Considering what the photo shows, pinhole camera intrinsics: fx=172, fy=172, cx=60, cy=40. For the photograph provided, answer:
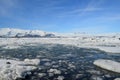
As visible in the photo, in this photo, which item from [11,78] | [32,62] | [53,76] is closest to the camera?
[11,78]

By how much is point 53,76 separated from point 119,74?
3669 millimetres

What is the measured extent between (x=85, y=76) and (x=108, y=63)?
9.35ft

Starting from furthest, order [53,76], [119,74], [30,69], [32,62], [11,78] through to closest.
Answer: [32,62] < [30,69] < [119,74] < [53,76] < [11,78]

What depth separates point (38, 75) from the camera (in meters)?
8.88

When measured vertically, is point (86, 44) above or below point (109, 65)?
above

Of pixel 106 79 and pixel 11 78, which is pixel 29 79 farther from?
pixel 106 79

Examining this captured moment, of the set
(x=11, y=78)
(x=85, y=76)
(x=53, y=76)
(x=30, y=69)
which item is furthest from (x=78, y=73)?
(x=11, y=78)

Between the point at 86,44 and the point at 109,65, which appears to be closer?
the point at 109,65

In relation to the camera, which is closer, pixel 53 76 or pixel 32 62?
pixel 53 76

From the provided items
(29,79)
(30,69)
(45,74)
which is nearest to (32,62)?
(30,69)

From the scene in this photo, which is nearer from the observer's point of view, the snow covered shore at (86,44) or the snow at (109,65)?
the snow at (109,65)

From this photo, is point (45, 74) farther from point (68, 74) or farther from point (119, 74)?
point (119, 74)

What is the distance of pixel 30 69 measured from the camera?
1012 cm

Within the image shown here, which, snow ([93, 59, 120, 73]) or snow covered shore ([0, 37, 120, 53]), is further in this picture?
snow covered shore ([0, 37, 120, 53])
